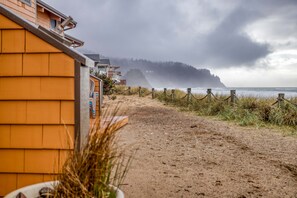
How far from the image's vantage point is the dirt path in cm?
364

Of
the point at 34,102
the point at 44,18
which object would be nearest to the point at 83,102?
the point at 34,102

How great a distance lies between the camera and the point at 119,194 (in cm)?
179

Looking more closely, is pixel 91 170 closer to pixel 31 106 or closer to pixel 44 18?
pixel 31 106

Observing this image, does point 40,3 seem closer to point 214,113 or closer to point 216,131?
point 214,113

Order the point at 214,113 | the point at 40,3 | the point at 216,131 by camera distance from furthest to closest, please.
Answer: the point at 40,3 → the point at 214,113 → the point at 216,131

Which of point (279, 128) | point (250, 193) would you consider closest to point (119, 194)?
point (250, 193)

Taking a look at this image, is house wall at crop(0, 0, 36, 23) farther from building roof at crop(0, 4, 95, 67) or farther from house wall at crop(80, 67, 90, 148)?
Answer: house wall at crop(80, 67, 90, 148)

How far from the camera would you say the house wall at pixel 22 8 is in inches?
246

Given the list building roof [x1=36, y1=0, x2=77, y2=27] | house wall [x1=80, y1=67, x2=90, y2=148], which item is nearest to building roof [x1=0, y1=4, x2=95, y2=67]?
house wall [x1=80, y1=67, x2=90, y2=148]

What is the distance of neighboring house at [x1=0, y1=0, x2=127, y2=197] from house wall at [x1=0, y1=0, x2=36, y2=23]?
3796mm

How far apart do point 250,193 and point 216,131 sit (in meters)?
4.65

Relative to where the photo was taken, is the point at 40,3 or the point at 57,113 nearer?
the point at 57,113

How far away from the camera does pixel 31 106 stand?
2867 millimetres

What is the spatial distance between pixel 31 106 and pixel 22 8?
5.01 metres
